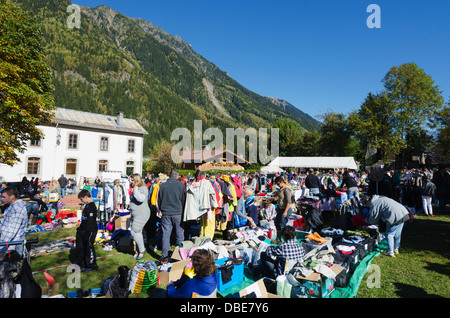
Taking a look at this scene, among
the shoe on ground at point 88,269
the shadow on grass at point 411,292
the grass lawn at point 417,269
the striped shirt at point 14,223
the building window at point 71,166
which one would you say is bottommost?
the shoe on ground at point 88,269

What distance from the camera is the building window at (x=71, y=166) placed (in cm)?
2643

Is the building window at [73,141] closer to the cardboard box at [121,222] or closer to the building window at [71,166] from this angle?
the building window at [71,166]

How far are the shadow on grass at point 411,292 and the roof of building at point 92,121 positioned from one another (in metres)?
29.9

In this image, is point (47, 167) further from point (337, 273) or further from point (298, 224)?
point (337, 273)

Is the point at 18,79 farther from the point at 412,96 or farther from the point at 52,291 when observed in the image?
the point at 412,96

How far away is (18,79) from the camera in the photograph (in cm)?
1109

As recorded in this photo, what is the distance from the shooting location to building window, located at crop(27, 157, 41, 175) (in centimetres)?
2403

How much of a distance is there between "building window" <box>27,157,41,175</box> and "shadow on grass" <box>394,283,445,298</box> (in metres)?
29.9

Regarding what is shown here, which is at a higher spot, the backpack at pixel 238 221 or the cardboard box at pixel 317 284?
the backpack at pixel 238 221

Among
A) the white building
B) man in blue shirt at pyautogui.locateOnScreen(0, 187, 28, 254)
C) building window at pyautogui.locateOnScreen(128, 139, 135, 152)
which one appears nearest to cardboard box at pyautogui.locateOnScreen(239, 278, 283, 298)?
man in blue shirt at pyautogui.locateOnScreen(0, 187, 28, 254)

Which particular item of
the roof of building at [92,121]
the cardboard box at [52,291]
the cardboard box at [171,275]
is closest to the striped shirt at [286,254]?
the cardboard box at [171,275]

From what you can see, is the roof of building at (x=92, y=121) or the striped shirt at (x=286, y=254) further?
the roof of building at (x=92, y=121)

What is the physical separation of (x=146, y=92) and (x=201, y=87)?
9153cm

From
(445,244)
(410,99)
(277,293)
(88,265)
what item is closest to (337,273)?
(277,293)
